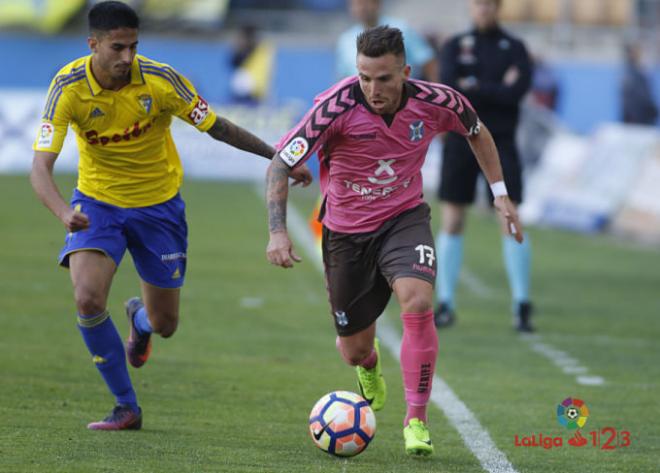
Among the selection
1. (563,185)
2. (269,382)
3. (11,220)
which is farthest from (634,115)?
(269,382)

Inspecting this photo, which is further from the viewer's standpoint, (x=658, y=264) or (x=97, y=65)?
(x=658, y=264)

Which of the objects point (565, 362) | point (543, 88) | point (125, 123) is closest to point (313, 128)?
point (125, 123)

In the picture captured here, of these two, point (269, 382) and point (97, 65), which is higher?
point (97, 65)

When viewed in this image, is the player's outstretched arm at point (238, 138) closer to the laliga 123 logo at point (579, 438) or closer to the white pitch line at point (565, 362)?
the laliga 123 logo at point (579, 438)

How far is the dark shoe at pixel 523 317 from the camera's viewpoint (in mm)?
10117

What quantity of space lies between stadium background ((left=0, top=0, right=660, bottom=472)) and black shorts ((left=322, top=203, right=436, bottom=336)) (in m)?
0.74

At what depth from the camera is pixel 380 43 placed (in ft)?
19.6

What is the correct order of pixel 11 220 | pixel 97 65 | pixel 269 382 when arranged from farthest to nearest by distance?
1. pixel 11 220
2. pixel 269 382
3. pixel 97 65

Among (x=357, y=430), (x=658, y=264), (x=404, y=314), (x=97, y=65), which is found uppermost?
(x=97, y=65)

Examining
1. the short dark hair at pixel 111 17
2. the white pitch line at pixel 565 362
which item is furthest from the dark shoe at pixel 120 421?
the white pitch line at pixel 565 362

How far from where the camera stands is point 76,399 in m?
6.99

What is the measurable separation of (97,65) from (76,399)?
1.87 m

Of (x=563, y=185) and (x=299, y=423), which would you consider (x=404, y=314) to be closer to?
(x=299, y=423)

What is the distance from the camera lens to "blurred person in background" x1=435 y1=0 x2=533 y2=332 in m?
10.1
